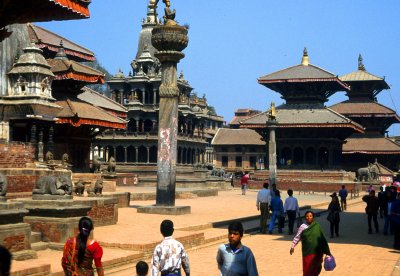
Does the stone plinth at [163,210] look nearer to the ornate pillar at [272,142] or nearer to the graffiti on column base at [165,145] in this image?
the graffiti on column base at [165,145]

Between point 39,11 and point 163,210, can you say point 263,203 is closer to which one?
point 163,210

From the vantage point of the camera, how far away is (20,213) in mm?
12180

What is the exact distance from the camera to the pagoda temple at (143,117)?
5947 cm

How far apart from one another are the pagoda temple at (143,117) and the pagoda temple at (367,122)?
1745 centimetres

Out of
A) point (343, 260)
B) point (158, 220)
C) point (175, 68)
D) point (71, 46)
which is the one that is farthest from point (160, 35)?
point (71, 46)

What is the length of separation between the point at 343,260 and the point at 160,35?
12367 millimetres

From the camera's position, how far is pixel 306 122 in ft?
181

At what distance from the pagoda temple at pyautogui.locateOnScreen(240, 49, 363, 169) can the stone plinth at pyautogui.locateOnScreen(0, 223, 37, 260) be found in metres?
44.6

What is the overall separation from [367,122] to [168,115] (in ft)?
164

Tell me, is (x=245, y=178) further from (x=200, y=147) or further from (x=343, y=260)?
(x=343, y=260)

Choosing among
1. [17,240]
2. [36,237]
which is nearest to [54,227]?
[36,237]

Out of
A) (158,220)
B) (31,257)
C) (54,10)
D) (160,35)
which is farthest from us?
(160,35)

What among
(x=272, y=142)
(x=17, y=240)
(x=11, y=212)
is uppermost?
(x=272, y=142)

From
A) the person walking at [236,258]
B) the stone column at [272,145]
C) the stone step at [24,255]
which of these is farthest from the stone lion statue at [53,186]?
the stone column at [272,145]
